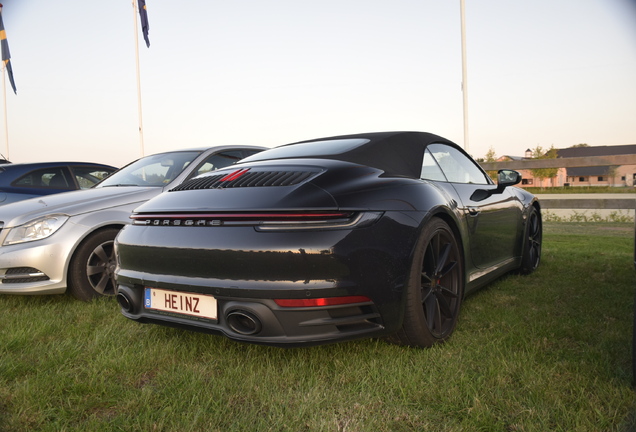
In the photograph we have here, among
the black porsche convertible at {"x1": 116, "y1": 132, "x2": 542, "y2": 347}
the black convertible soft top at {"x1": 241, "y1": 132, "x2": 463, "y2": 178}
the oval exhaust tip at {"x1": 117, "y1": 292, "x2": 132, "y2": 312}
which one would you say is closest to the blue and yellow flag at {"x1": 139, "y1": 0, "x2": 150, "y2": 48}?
the black convertible soft top at {"x1": 241, "y1": 132, "x2": 463, "y2": 178}

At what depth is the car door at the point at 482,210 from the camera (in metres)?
3.38

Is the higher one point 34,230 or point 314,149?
point 314,149

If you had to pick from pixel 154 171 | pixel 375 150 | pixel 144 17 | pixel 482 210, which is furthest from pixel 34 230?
pixel 144 17

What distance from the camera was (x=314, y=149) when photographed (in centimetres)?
321

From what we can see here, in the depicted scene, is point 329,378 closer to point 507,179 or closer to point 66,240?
point 507,179

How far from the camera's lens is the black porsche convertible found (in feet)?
7.21

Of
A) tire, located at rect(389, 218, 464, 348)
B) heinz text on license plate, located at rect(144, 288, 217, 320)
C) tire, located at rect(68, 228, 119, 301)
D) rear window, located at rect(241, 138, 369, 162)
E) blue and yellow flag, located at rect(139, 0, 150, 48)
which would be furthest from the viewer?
blue and yellow flag, located at rect(139, 0, 150, 48)

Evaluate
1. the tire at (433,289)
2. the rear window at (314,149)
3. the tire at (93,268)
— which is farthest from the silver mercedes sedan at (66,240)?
the tire at (433,289)

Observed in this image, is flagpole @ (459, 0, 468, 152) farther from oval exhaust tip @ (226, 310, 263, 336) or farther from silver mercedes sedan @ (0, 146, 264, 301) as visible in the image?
oval exhaust tip @ (226, 310, 263, 336)

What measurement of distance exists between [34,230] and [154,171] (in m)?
1.30

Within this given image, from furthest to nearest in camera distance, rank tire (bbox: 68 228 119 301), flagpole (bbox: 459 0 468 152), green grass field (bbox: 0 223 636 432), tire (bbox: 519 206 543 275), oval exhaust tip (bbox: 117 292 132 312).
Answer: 1. flagpole (bbox: 459 0 468 152)
2. tire (bbox: 519 206 543 275)
3. tire (bbox: 68 228 119 301)
4. oval exhaust tip (bbox: 117 292 132 312)
5. green grass field (bbox: 0 223 636 432)

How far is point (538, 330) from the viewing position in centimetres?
298

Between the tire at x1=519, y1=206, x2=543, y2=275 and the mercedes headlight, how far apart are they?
13.2 feet

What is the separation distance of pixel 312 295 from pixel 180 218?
0.81 metres
